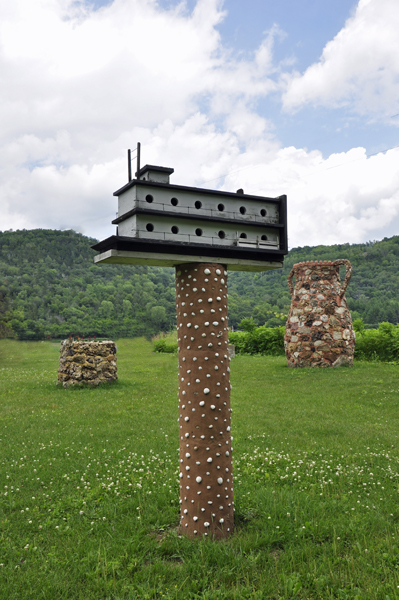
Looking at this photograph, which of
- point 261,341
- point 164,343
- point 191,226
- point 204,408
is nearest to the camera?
point 204,408

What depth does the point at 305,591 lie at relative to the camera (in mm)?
3381

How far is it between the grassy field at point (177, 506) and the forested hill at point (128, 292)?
17.9 meters

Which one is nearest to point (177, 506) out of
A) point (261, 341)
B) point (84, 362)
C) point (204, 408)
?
point (204, 408)

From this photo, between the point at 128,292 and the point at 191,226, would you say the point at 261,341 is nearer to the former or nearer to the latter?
the point at 128,292

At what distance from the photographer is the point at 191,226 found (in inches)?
180

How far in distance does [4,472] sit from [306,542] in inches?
171

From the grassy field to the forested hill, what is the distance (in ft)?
58.8

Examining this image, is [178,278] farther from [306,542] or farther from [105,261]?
[306,542]

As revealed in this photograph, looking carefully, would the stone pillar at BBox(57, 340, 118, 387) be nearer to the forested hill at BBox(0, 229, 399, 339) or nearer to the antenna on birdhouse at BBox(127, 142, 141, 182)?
the antenna on birdhouse at BBox(127, 142, 141, 182)

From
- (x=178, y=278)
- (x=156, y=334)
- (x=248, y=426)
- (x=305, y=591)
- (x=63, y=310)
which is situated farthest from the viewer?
(x=63, y=310)

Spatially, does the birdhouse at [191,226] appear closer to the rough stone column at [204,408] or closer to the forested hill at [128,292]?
the rough stone column at [204,408]

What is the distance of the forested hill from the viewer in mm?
30859

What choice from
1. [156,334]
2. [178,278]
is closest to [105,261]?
[178,278]

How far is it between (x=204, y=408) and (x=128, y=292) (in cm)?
3120
